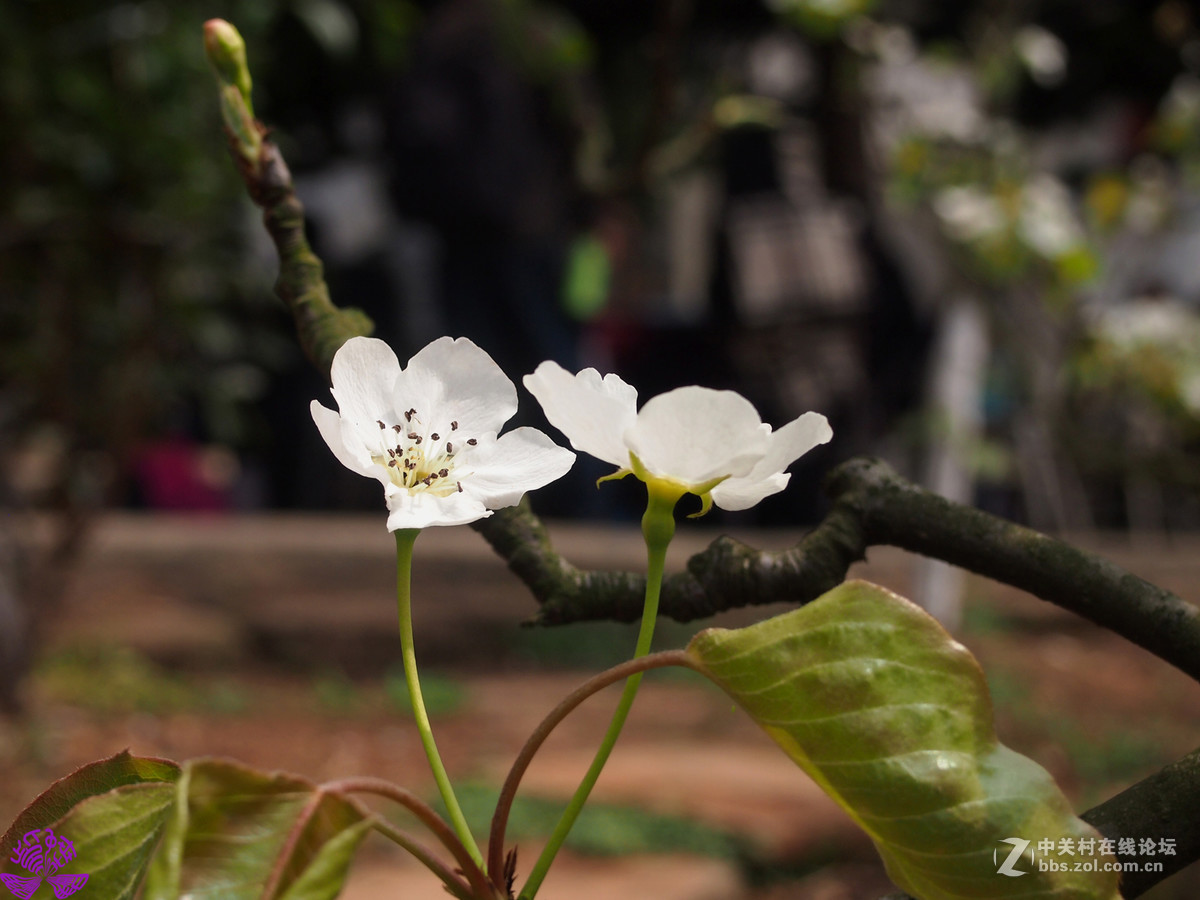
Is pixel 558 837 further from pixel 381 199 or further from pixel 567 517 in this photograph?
pixel 381 199

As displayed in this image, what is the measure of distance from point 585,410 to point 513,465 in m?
0.06

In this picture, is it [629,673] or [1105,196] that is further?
[1105,196]

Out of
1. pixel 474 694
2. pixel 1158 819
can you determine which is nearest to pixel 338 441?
pixel 1158 819

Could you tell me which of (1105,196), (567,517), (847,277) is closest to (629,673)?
(1105,196)

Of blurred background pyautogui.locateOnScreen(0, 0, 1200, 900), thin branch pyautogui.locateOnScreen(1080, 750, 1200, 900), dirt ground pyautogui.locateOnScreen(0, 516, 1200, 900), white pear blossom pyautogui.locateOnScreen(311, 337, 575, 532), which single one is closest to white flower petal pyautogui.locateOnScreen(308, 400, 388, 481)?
white pear blossom pyautogui.locateOnScreen(311, 337, 575, 532)

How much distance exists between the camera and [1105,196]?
118 inches

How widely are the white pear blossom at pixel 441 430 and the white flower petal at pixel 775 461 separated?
2.2 inches

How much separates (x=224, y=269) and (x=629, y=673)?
2.75m

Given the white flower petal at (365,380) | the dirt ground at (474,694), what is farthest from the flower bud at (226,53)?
the dirt ground at (474,694)

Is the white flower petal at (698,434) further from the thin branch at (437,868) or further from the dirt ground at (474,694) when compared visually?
the dirt ground at (474,694)

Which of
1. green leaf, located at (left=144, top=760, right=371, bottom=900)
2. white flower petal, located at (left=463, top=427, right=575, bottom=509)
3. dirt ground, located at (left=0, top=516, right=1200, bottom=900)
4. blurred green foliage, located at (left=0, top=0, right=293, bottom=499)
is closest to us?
green leaf, located at (left=144, top=760, right=371, bottom=900)

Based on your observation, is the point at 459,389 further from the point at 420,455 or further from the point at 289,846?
the point at 289,846

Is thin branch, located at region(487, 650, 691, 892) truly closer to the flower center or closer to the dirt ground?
the flower center

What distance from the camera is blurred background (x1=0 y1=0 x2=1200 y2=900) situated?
2.52 meters
